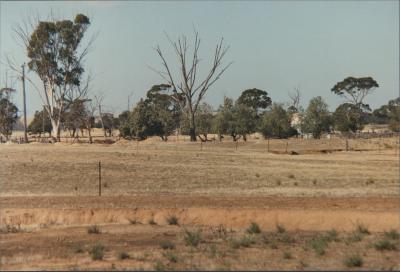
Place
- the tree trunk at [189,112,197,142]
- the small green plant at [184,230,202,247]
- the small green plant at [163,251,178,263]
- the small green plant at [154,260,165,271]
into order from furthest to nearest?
the tree trunk at [189,112,197,142]
the small green plant at [184,230,202,247]
the small green plant at [163,251,178,263]
the small green plant at [154,260,165,271]

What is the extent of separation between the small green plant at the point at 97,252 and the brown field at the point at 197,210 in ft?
0.52

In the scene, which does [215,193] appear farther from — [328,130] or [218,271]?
[328,130]

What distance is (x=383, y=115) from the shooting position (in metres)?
133

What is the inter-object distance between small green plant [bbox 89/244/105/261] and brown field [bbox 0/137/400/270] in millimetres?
157

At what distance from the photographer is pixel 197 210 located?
67.0ft

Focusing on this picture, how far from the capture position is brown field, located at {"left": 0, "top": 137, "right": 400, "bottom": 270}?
13.1m

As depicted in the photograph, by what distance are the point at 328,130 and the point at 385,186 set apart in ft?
168

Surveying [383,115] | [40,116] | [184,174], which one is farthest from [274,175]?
[383,115]

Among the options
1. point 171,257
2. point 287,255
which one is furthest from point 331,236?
point 171,257

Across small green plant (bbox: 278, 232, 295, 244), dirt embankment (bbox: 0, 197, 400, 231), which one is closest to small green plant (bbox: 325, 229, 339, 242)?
small green plant (bbox: 278, 232, 295, 244)

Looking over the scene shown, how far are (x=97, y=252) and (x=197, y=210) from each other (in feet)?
25.2

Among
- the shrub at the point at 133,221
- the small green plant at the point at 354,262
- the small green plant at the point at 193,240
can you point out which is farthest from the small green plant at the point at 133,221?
the small green plant at the point at 354,262

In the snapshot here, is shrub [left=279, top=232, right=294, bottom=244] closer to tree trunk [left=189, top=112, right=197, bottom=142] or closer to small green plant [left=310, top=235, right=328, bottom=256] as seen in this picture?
small green plant [left=310, top=235, right=328, bottom=256]

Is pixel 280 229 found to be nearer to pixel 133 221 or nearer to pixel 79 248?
pixel 133 221
